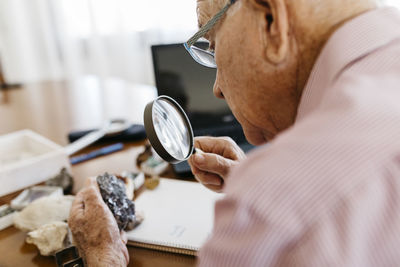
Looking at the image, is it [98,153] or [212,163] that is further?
[98,153]

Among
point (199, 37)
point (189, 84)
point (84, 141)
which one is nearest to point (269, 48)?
point (199, 37)

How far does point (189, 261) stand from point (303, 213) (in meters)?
0.40

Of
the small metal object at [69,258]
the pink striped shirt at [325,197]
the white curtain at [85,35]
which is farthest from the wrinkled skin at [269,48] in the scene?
the white curtain at [85,35]

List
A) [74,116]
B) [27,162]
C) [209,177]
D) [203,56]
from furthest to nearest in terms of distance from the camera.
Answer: [74,116] < [27,162] < [209,177] < [203,56]

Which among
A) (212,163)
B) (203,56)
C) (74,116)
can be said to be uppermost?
(203,56)

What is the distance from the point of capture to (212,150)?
0.92 meters

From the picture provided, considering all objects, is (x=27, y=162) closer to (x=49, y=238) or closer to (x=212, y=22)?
(x=49, y=238)

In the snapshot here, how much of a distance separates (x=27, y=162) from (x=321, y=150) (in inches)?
34.7

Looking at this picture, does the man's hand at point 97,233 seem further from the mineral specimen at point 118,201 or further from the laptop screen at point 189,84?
the laptop screen at point 189,84

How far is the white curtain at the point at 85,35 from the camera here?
304cm

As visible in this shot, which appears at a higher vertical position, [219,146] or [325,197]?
[325,197]

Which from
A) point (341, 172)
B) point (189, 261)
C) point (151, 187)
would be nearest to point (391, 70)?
point (341, 172)

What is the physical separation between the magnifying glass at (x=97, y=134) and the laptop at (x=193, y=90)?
0.77 ft

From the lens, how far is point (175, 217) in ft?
2.70
